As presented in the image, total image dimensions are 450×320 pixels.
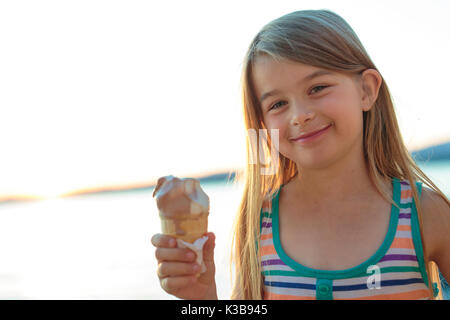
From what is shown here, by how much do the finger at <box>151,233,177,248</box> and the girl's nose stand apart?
0.78 meters

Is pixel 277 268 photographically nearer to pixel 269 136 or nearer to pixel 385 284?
pixel 385 284

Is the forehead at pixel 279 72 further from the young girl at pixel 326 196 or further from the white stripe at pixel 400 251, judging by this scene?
the white stripe at pixel 400 251

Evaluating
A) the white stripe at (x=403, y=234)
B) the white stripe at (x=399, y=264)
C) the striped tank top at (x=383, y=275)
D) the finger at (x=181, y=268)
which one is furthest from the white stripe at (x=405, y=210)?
the finger at (x=181, y=268)

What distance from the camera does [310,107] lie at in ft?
6.75

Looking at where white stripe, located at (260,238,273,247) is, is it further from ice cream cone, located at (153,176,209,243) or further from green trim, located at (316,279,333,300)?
ice cream cone, located at (153,176,209,243)

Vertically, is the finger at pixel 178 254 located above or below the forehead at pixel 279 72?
below

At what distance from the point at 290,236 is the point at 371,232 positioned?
397mm

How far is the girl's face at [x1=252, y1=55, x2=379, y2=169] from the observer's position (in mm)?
2068

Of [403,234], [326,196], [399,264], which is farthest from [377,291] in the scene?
[326,196]

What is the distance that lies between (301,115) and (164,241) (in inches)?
32.4

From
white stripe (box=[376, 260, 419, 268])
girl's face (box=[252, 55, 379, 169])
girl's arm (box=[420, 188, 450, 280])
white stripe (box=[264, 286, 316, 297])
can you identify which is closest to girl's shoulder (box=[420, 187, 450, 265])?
girl's arm (box=[420, 188, 450, 280])

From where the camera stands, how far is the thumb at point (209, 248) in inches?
75.6
